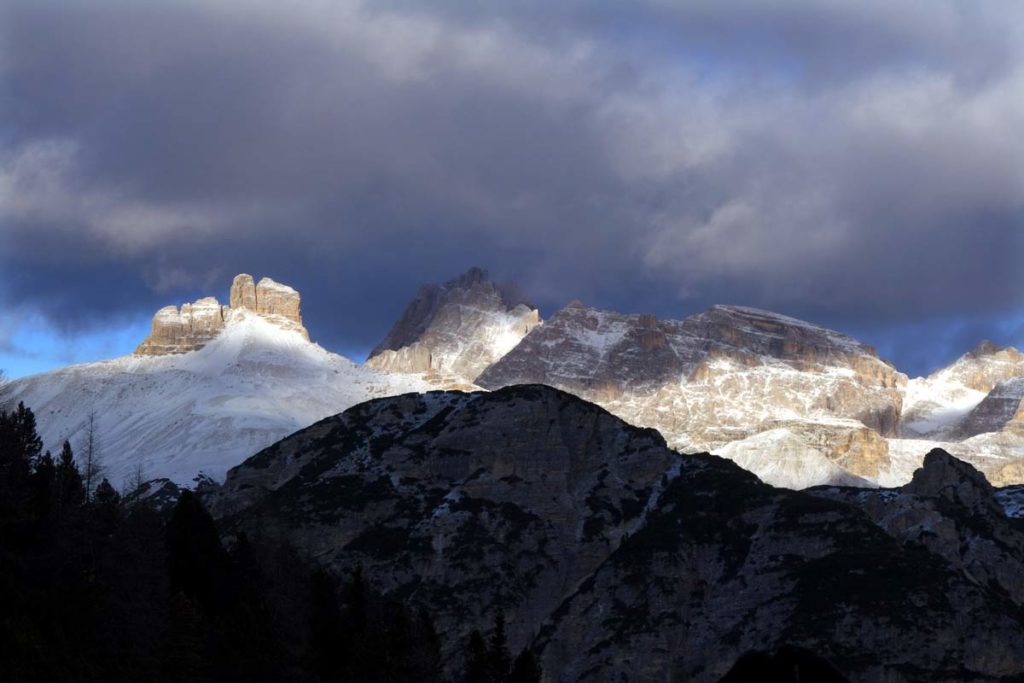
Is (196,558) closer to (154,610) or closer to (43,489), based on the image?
(43,489)

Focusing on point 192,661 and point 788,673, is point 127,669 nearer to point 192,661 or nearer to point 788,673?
point 192,661

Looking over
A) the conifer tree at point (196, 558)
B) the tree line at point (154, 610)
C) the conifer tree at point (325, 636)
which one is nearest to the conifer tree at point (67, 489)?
the tree line at point (154, 610)

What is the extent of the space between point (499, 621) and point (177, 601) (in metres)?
49.8

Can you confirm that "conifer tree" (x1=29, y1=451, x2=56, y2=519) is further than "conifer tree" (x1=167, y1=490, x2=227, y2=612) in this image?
No

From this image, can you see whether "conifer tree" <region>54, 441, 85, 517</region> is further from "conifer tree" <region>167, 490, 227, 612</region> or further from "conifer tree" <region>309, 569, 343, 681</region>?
"conifer tree" <region>309, 569, 343, 681</region>

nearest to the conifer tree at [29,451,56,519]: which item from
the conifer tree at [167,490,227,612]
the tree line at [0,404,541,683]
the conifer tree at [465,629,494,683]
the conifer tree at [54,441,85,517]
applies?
the tree line at [0,404,541,683]

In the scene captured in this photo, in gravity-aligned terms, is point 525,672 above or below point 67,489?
below

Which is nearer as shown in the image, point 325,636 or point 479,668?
point 479,668

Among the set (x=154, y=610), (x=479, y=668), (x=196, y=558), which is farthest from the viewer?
(x=196, y=558)

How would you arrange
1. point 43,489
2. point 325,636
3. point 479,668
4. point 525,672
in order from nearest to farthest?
point 525,672, point 43,489, point 479,668, point 325,636

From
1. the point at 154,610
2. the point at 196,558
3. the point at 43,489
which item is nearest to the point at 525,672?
the point at 154,610

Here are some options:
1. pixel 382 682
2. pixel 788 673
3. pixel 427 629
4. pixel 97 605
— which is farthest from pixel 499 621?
pixel 788 673

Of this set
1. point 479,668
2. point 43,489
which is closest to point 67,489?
point 43,489

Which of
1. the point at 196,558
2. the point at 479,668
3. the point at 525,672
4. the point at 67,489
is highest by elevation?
the point at 67,489
